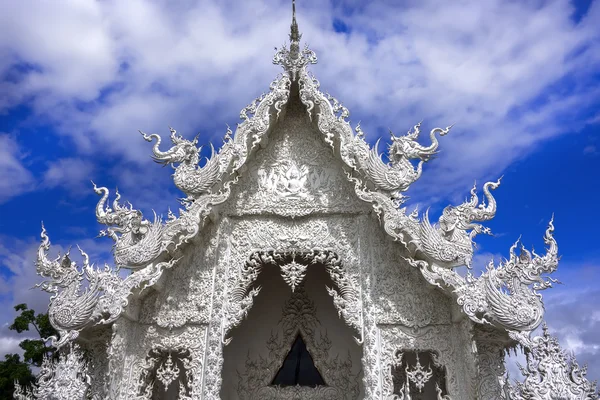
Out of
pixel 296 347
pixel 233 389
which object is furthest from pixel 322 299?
pixel 233 389

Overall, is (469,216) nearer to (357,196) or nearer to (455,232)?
(455,232)

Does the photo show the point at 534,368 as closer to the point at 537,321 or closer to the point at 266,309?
the point at 537,321

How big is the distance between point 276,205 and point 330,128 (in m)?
1.21

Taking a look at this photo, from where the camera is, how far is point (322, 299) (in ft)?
24.9

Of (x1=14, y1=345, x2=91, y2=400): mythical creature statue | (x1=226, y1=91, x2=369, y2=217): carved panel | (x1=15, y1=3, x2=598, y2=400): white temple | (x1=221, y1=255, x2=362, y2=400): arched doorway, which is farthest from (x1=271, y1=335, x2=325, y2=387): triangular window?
(x1=14, y1=345, x2=91, y2=400): mythical creature statue

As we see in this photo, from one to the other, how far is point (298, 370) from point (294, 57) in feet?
15.3

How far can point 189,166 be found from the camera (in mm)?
5762

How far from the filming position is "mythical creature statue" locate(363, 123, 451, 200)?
5434mm

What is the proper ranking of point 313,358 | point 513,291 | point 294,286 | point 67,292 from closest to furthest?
point 513,291, point 67,292, point 294,286, point 313,358

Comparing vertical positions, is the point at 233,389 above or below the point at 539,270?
below

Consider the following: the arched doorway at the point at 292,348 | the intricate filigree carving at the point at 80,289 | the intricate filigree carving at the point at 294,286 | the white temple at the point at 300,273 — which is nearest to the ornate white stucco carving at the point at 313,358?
the arched doorway at the point at 292,348

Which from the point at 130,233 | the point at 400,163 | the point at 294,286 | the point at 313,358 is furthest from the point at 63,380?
the point at 400,163

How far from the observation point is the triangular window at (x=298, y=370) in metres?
7.08

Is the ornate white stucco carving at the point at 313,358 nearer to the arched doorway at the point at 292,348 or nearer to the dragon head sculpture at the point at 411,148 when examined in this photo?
the arched doorway at the point at 292,348
